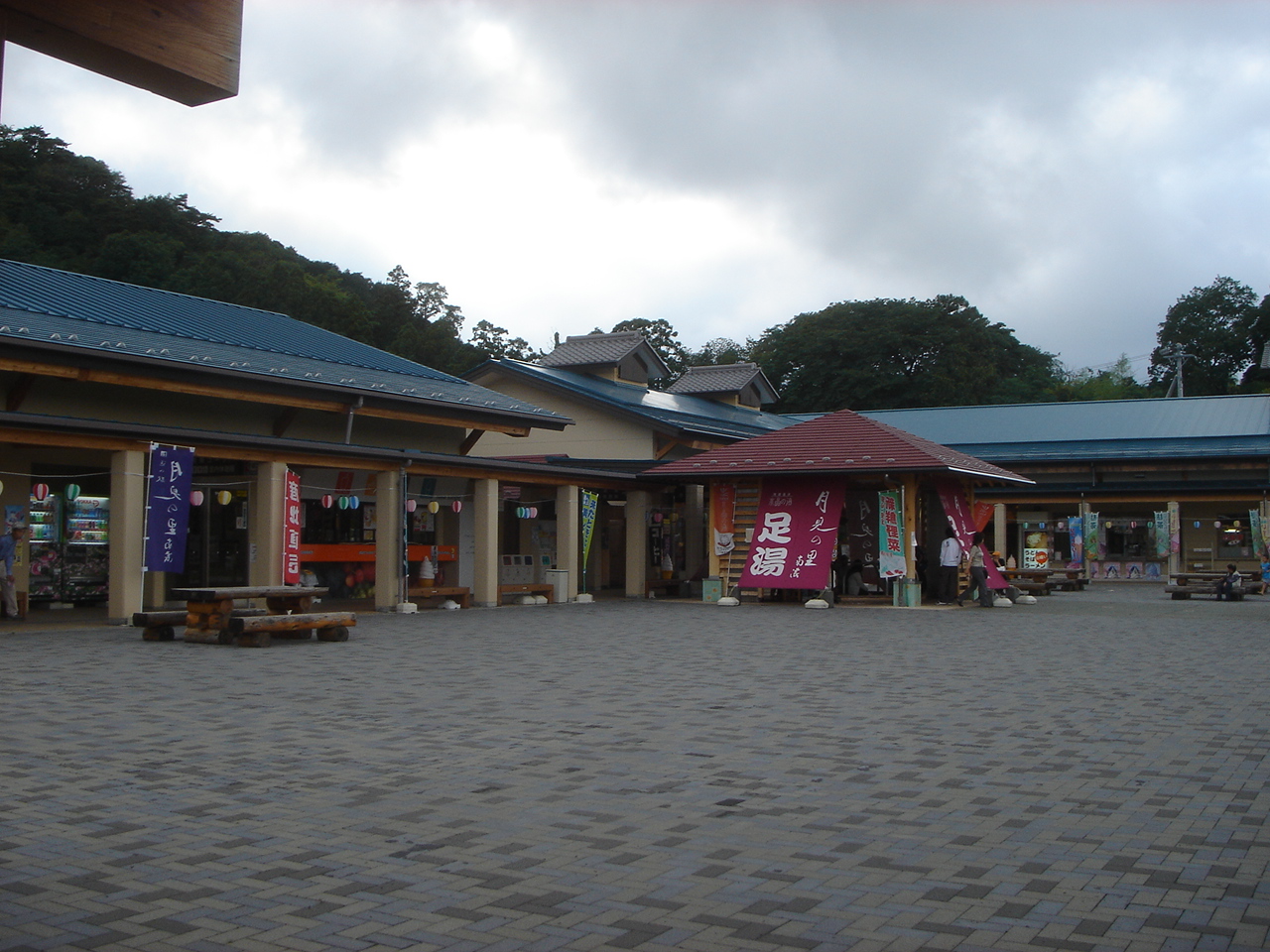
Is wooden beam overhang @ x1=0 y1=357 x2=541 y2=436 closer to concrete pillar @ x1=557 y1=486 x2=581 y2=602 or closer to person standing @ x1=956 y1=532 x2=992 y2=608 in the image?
concrete pillar @ x1=557 y1=486 x2=581 y2=602

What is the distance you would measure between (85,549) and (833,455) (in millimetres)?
14082

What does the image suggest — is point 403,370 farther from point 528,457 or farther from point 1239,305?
point 1239,305

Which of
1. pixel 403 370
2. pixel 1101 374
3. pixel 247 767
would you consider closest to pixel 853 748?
pixel 247 767

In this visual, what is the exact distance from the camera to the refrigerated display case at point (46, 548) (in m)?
18.9

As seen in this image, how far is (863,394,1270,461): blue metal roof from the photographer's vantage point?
35.4 m

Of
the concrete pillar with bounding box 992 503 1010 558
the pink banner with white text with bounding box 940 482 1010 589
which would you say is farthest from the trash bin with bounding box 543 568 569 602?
the concrete pillar with bounding box 992 503 1010 558

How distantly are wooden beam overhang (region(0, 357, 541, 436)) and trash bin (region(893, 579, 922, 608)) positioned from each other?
874 cm

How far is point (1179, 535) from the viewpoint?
3394cm

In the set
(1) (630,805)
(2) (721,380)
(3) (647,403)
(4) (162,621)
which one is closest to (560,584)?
(3) (647,403)

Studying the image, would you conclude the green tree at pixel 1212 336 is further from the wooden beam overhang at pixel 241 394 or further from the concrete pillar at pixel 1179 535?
the wooden beam overhang at pixel 241 394

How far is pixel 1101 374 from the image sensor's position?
83.1 meters

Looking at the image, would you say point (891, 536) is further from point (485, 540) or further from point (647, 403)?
point (647, 403)

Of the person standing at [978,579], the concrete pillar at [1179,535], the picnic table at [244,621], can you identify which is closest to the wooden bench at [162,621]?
the picnic table at [244,621]

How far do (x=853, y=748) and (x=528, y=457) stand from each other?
22.9m
